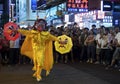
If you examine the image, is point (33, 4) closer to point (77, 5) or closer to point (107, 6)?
point (107, 6)

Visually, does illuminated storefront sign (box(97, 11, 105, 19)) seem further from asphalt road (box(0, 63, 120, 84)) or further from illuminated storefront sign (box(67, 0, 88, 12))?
asphalt road (box(0, 63, 120, 84))

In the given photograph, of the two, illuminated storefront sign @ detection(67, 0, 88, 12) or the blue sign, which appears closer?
illuminated storefront sign @ detection(67, 0, 88, 12)

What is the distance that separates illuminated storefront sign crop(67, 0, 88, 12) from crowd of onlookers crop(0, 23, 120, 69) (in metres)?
4.69

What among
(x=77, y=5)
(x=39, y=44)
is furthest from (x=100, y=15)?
(x=39, y=44)

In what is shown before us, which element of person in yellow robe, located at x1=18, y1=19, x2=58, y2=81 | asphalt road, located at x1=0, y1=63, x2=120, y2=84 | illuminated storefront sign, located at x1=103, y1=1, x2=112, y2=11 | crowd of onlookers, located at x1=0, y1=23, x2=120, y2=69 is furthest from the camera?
illuminated storefront sign, located at x1=103, y1=1, x2=112, y2=11

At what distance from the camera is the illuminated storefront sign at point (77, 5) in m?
26.0

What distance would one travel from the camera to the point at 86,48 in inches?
801

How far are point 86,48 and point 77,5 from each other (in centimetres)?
640

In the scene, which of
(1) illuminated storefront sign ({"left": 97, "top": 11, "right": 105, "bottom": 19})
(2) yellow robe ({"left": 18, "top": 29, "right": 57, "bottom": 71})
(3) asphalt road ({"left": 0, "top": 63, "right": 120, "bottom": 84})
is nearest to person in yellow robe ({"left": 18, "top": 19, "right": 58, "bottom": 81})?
(2) yellow robe ({"left": 18, "top": 29, "right": 57, "bottom": 71})

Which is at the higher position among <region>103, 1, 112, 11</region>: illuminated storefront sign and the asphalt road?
<region>103, 1, 112, 11</region>: illuminated storefront sign

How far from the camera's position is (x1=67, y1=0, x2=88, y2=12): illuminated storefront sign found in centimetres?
2598

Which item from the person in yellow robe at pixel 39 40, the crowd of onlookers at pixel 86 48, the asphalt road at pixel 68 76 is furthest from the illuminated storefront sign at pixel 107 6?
the person in yellow robe at pixel 39 40

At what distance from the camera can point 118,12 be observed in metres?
34.7

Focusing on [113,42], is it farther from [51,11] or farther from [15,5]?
[15,5]
